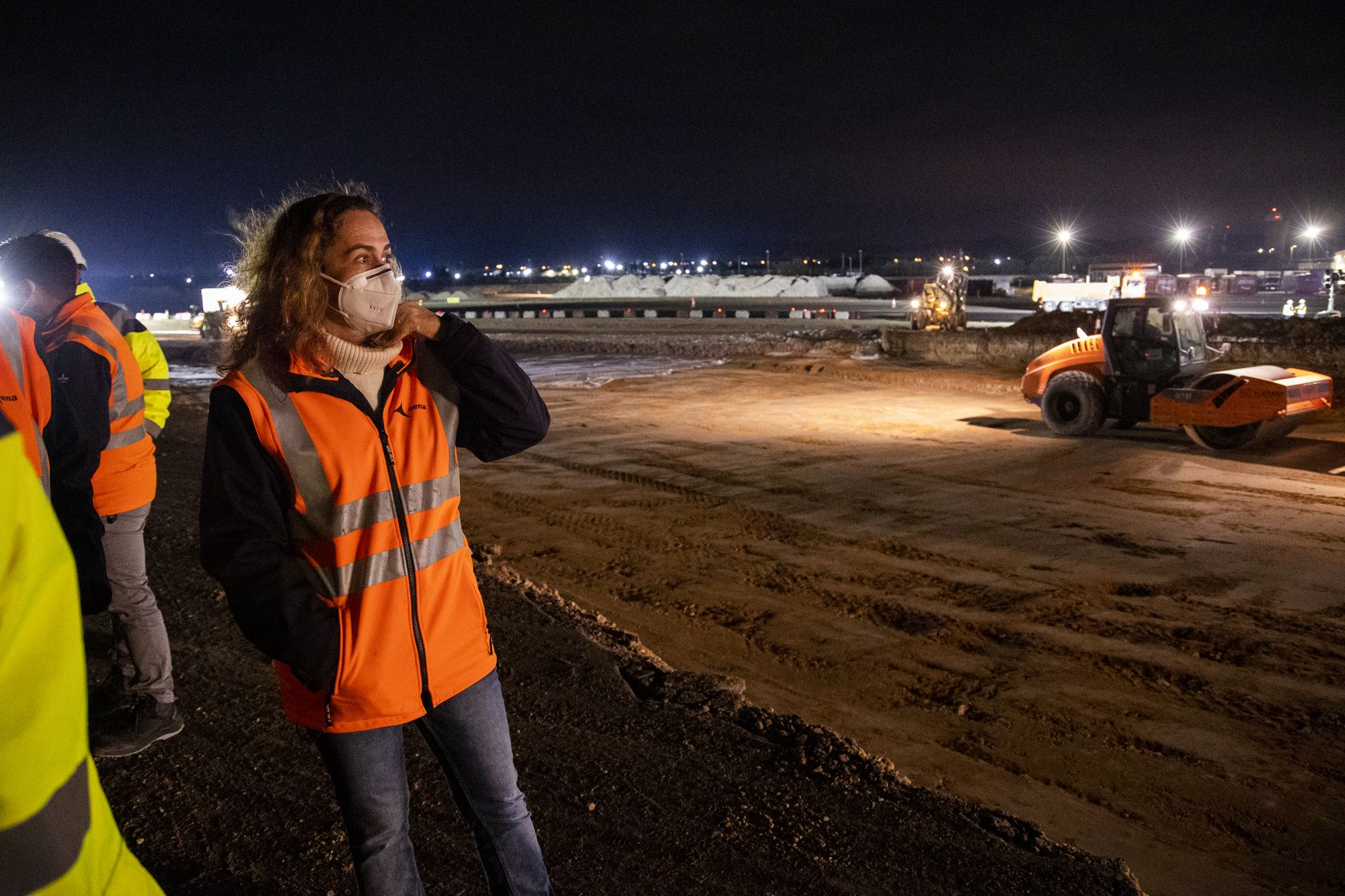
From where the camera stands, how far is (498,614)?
17.5ft

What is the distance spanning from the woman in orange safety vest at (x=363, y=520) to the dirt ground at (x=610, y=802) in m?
0.97

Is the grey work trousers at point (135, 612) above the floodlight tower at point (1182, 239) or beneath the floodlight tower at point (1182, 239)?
beneath

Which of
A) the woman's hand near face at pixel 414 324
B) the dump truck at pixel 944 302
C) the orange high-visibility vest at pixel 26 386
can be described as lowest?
the orange high-visibility vest at pixel 26 386

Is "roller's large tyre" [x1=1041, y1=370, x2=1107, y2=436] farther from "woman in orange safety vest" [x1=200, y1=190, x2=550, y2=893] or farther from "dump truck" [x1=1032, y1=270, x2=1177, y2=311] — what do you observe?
"dump truck" [x1=1032, y1=270, x2=1177, y2=311]

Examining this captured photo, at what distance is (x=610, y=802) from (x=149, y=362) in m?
3.35

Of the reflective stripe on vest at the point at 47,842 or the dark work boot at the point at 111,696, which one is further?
the dark work boot at the point at 111,696

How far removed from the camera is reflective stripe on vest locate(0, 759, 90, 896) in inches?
35.2

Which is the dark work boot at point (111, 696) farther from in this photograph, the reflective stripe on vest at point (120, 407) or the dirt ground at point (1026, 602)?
the dirt ground at point (1026, 602)

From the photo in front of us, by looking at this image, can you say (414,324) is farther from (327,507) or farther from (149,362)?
(149,362)

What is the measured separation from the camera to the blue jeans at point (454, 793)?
2059 mm

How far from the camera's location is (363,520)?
2.01 m

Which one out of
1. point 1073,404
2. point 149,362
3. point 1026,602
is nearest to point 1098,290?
point 1073,404

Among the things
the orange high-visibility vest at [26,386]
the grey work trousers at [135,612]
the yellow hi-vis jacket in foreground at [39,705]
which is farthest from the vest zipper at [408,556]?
the grey work trousers at [135,612]

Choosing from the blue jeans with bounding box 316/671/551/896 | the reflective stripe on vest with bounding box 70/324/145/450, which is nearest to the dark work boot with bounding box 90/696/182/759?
the reflective stripe on vest with bounding box 70/324/145/450
